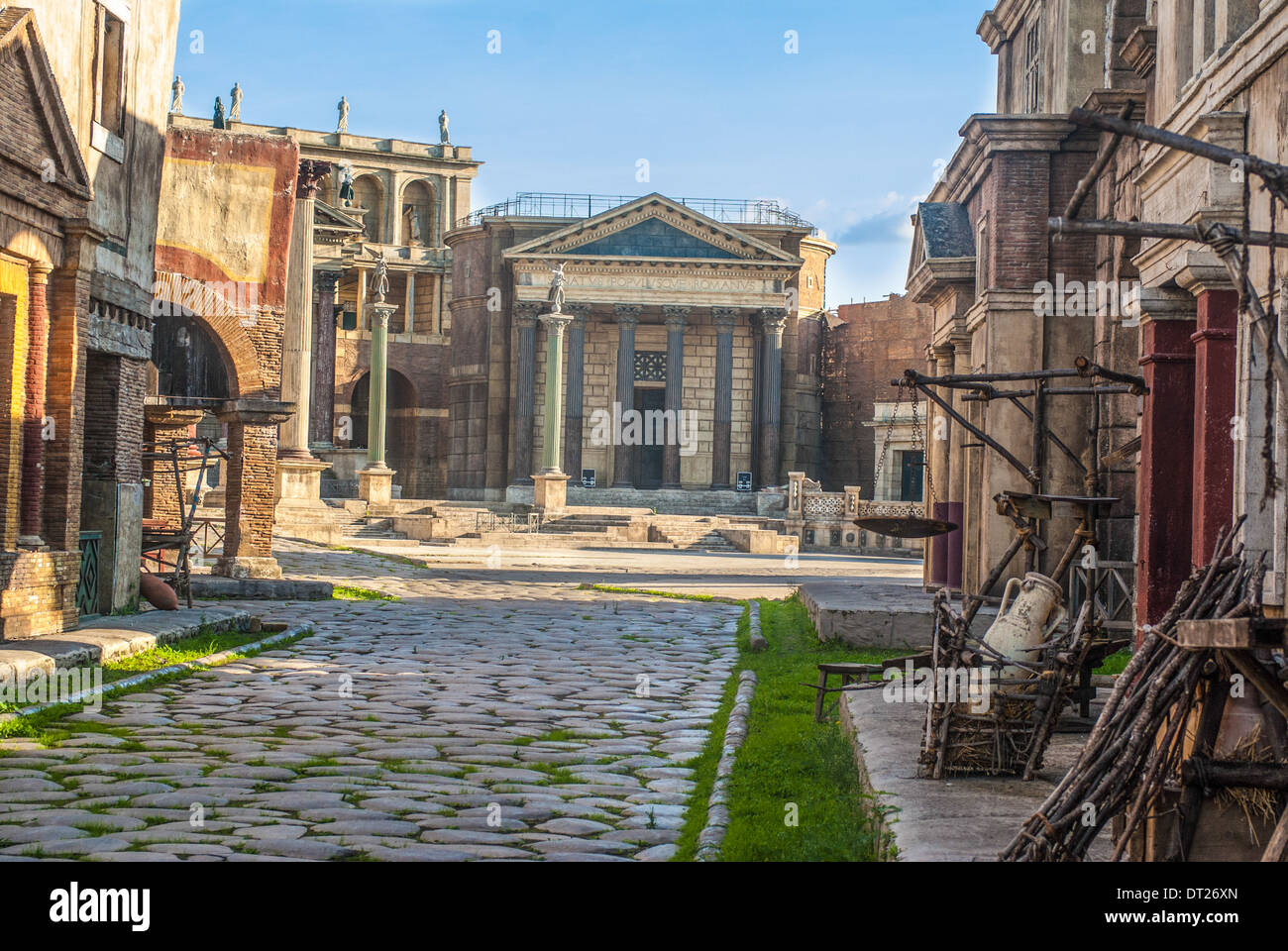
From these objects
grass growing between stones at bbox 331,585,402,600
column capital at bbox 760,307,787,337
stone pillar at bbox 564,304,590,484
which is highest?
column capital at bbox 760,307,787,337

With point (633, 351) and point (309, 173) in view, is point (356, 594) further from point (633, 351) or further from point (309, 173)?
point (633, 351)

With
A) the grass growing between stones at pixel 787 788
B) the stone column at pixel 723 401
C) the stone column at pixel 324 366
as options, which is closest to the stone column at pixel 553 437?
the stone column at pixel 324 366

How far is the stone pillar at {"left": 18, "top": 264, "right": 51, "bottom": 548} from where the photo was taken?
42.7 feet

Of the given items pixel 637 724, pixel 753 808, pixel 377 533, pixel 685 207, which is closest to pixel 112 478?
pixel 637 724

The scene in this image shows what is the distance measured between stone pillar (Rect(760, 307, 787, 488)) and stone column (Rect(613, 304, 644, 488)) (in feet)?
16.1

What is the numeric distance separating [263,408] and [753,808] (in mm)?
14750

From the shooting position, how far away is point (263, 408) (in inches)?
805

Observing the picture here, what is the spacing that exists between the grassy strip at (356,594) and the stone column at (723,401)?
33.3 meters

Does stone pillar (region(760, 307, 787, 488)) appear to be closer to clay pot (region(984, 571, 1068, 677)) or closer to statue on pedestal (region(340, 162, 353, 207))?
statue on pedestal (region(340, 162, 353, 207))

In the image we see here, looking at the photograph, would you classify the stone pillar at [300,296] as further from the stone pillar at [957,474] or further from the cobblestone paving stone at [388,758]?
the cobblestone paving stone at [388,758]

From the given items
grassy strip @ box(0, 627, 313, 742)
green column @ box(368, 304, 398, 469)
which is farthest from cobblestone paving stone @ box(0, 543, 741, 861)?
green column @ box(368, 304, 398, 469)

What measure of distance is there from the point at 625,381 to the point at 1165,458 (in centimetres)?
4551
